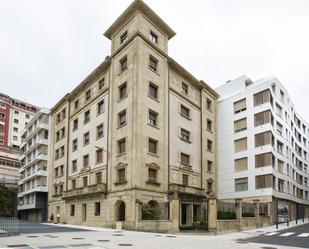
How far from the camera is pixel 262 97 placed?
147 ft

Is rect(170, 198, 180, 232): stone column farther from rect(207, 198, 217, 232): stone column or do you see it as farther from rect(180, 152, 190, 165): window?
rect(180, 152, 190, 165): window

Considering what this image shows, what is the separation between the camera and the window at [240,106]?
155 ft

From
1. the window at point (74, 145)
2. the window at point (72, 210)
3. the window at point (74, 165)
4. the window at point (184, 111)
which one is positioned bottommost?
the window at point (72, 210)

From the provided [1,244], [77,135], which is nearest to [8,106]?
[77,135]

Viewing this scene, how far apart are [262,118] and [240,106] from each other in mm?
4423

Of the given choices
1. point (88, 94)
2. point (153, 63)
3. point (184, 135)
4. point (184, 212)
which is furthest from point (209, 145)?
point (88, 94)

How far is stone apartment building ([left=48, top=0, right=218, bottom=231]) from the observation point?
29891 millimetres

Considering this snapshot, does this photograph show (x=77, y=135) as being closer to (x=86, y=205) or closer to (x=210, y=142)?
(x=86, y=205)

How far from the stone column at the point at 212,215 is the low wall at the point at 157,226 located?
2.30 m

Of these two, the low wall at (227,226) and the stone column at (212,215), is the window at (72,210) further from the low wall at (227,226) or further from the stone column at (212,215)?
the stone column at (212,215)

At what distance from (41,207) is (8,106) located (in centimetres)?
5415

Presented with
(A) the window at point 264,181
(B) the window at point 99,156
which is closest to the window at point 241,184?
(A) the window at point 264,181

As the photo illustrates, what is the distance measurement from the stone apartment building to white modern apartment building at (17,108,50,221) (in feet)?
33.5

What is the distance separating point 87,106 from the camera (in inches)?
1581
